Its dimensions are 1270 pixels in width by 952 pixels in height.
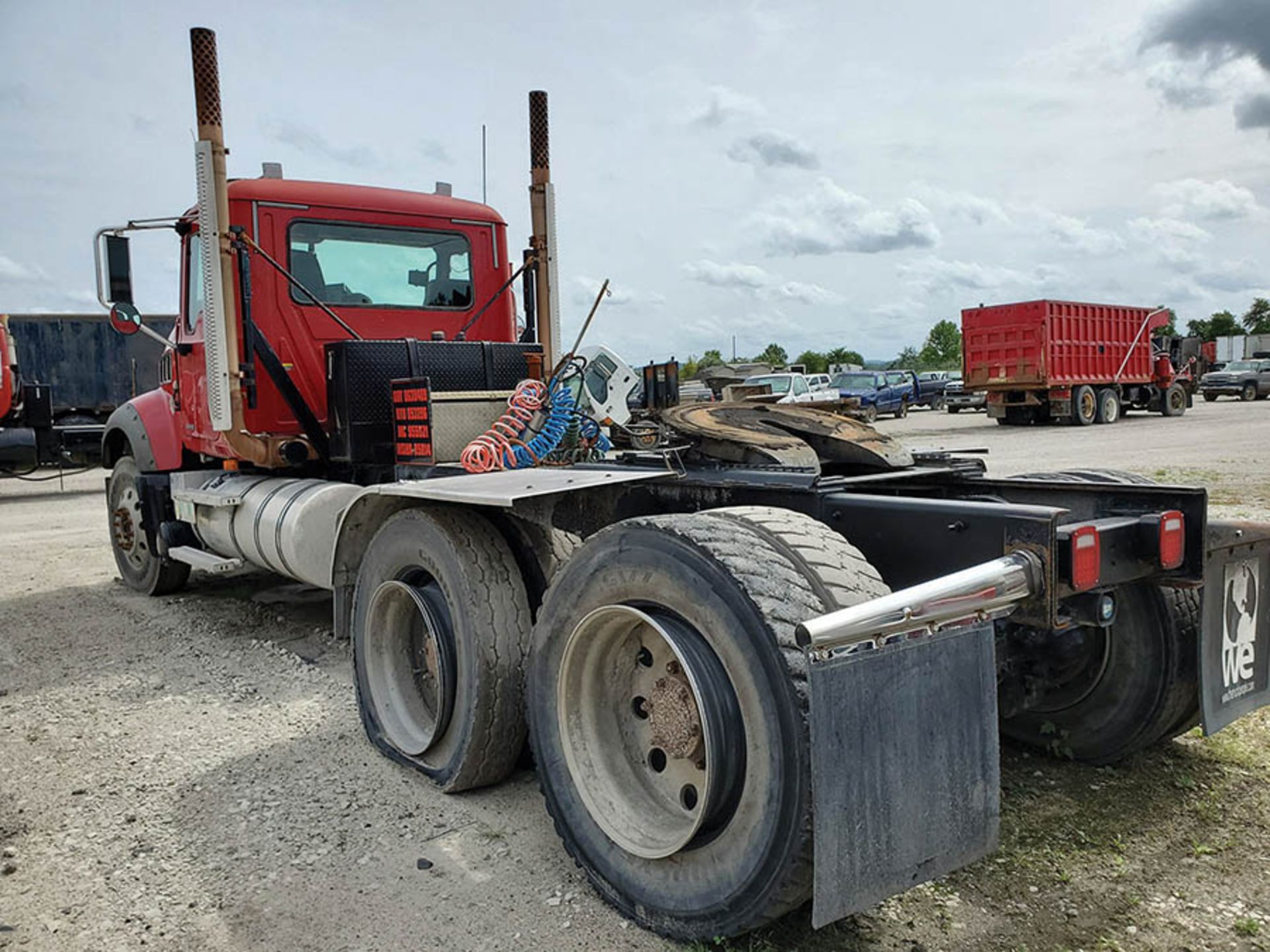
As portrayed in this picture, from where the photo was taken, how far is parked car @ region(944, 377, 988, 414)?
33.0 meters

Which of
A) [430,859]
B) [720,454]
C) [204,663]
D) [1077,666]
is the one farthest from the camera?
[204,663]

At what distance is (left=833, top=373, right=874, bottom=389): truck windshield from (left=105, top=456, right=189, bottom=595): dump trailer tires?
25.9 metres

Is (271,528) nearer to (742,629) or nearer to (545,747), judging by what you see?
(545,747)

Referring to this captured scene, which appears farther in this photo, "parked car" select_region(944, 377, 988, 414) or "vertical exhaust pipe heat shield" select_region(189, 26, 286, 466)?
"parked car" select_region(944, 377, 988, 414)

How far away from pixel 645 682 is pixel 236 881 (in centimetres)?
140

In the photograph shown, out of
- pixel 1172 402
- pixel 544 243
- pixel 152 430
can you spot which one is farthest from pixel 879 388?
pixel 152 430

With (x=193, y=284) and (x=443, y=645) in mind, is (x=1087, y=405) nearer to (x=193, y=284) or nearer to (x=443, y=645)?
(x=193, y=284)

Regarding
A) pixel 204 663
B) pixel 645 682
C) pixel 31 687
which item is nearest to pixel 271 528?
pixel 204 663

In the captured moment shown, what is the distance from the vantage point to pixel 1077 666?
11.6 feet

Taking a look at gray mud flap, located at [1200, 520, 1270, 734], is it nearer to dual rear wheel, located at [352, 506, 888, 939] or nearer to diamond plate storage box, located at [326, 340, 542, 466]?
dual rear wheel, located at [352, 506, 888, 939]

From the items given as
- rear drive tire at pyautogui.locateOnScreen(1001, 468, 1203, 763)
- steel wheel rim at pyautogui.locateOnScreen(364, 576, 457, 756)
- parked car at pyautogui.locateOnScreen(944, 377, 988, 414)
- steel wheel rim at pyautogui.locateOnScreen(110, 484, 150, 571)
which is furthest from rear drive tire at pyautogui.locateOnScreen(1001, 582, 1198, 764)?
parked car at pyautogui.locateOnScreen(944, 377, 988, 414)

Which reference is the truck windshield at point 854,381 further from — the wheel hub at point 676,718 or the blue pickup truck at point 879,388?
the wheel hub at point 676,718

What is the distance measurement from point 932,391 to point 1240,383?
11035 millimetres

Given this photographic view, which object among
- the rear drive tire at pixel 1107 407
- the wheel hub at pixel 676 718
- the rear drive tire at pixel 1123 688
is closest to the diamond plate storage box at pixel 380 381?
the wheel hub at pixel 676 718
